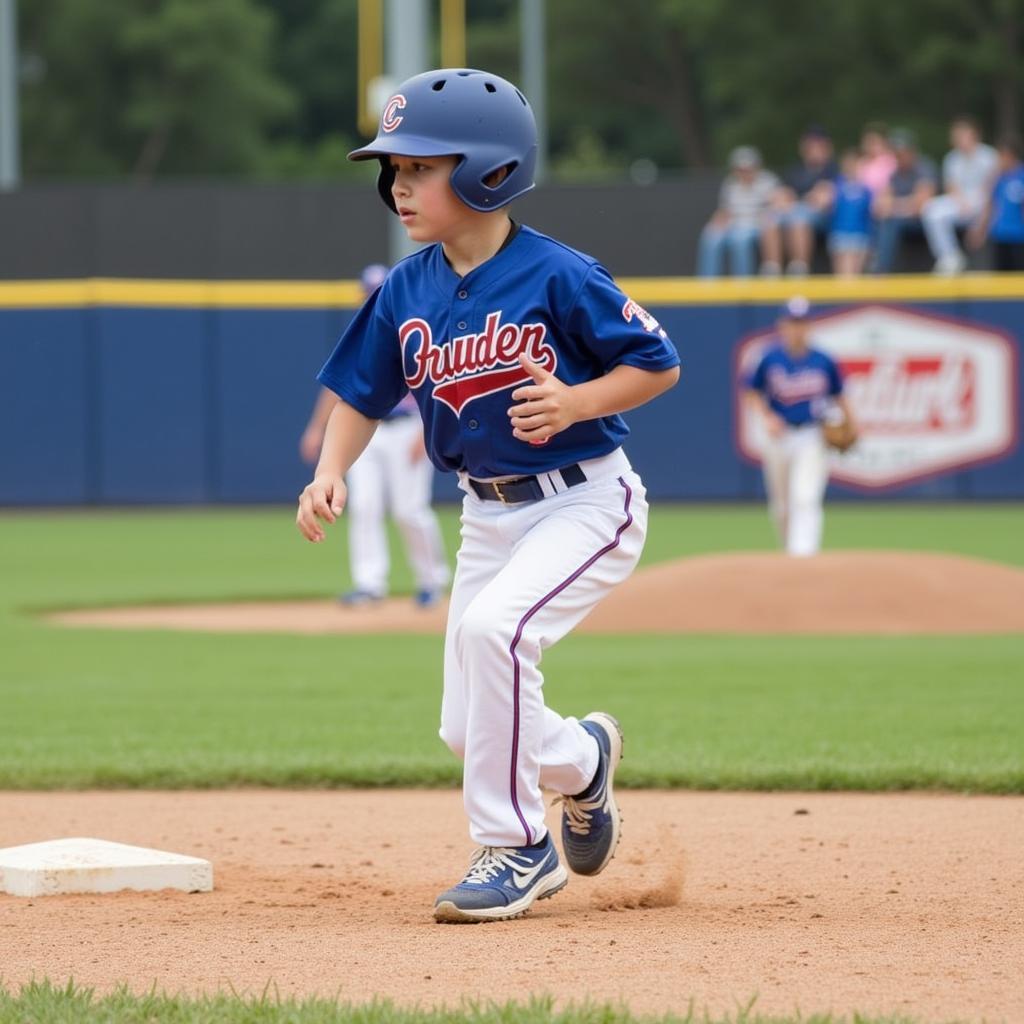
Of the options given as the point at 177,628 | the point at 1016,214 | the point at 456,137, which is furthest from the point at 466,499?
the point at 1016,214

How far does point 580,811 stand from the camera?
4.35 metres

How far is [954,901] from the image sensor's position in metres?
4.21

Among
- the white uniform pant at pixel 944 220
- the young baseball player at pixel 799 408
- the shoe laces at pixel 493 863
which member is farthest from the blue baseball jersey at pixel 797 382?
the shoe laces at pixel 493 863

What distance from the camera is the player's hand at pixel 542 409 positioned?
12.6 ft

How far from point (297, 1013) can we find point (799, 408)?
33.2ft

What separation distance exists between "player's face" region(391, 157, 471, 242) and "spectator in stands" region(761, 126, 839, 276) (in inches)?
621

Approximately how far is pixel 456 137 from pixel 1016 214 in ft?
52.2

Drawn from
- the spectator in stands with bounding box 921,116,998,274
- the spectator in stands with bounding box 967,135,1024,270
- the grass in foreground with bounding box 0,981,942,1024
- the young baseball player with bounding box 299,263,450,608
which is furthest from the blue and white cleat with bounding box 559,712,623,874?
the spectator in stands with bounding box 967,135,1024,270

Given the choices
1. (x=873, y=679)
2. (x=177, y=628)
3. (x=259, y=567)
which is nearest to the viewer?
(x=873, y=679)

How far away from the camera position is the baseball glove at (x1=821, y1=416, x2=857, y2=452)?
501 inches

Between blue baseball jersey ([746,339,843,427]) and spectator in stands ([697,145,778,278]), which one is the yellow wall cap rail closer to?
spectator in stands ([697,145,778,278])

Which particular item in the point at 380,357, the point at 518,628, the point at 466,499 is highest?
the point at 380,357

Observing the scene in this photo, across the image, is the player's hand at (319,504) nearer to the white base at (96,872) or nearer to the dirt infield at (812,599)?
the white base at (96,872)

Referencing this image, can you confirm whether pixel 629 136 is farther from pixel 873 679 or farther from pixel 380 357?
pixel 380 357
